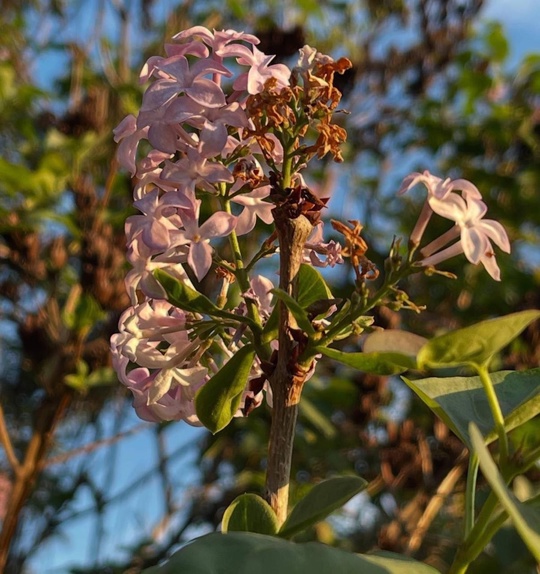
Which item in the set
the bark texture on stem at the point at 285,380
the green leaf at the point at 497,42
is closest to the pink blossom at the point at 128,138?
the bark texture on stem at the point at 285,380

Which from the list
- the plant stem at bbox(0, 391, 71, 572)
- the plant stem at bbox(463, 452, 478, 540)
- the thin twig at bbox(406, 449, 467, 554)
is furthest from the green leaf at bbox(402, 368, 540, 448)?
the thin twig at bbox(406, 449, 467, 554)

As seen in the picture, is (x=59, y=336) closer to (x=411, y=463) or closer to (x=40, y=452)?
(x=40, y=452)

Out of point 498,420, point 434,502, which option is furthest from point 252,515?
Answer: point 434,502

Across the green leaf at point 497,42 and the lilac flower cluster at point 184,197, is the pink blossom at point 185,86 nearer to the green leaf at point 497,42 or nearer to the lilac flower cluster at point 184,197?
the lilac flower cluster at point 184,197

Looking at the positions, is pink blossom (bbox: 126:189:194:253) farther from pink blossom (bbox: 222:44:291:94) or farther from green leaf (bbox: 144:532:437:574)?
green leaf (bbox: 144:532:437:574)

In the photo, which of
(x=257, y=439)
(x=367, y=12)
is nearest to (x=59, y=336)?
(x=257, y=439)

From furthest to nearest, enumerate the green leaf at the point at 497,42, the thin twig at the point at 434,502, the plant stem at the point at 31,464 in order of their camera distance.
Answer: the green leaf at the point at 497,42, the thin twig at the point at 434,502, the plant stem at the point at 31,464

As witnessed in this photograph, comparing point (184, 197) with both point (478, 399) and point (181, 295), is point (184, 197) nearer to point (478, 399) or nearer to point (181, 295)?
point (181, 295)
